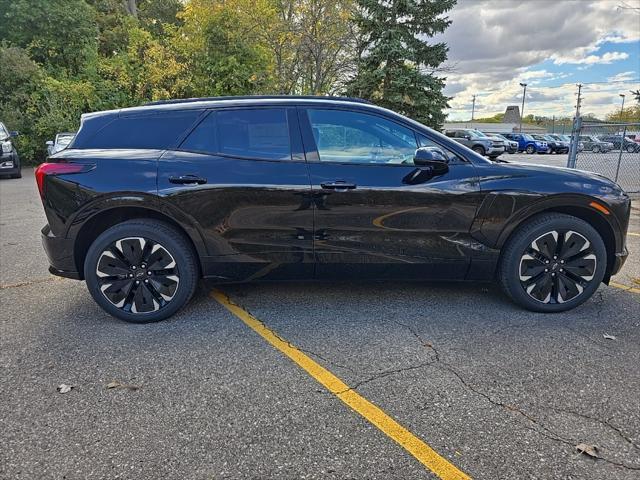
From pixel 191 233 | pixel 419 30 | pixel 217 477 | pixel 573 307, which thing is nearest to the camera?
pixel 217 477

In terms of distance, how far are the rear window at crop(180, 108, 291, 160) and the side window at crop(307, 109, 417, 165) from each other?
0.87 ft

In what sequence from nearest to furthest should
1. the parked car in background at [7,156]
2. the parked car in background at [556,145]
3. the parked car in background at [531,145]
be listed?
the parked car in background at [7,156] < the parked car in background at [556,145] < the parked car in background at [531,145]

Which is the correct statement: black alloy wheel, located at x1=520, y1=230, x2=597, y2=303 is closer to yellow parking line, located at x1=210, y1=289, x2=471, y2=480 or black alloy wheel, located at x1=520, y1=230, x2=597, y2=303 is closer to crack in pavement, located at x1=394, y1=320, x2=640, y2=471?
crack in pavement, located at x1=394, y1=320, x2=640, y2=471

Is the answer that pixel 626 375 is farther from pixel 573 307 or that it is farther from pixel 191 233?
pixel 191 233

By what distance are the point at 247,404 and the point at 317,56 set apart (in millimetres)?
19050

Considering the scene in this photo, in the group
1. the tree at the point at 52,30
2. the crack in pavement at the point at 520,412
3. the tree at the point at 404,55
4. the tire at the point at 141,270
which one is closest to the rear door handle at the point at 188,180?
the tire at the point at 141,270

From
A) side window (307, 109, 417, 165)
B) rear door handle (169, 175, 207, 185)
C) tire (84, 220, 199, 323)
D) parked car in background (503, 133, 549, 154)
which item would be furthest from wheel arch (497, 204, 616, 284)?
parked car in background (503, 133, 549, 154)

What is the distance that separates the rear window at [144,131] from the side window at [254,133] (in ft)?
0.87

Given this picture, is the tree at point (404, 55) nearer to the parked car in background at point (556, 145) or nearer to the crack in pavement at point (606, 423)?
the crack in pavement at point (606, 423)

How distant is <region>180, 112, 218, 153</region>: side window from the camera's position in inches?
138

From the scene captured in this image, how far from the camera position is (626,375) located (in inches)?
111

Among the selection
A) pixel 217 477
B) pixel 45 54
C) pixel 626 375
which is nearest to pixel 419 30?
pixel 45 54

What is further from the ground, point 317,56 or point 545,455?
point 317,56

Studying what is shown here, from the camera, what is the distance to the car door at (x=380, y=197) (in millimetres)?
3463
